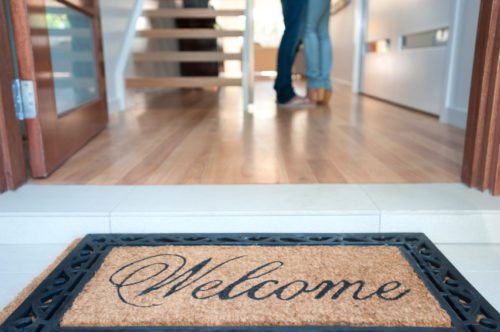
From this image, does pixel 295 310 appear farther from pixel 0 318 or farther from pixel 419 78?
pixel 419 78

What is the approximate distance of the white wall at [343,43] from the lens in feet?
14.8

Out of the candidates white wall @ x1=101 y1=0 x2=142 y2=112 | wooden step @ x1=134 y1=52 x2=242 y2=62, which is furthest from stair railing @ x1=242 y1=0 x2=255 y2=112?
white wall @ x1=101 y1=0 x2=142 y2=112

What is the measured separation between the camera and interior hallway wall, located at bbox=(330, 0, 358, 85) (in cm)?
452

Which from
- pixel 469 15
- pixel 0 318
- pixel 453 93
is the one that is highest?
pixel 469 15

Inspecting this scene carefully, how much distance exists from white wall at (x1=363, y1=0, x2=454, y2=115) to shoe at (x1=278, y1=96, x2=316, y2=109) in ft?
1.97

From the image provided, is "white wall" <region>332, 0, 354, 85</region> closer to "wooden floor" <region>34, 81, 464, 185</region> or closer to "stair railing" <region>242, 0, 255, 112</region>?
"stair railing" <region>242, 0, 255, 112</region>

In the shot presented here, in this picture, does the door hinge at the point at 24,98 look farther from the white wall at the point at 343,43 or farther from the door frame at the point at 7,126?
the white wall at the point at 343,43

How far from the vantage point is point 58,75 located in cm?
133

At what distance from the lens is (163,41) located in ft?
12.7

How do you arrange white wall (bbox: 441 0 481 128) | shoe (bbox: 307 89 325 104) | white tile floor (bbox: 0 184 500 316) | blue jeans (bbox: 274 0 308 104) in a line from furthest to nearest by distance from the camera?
shoe (bbox: 307 89 325 104)
blue jeans (bbox: 274 0 308 104)
white wall (bbox: 441 0 481 128)
white tile floor (bbox: 0 184 500 316)

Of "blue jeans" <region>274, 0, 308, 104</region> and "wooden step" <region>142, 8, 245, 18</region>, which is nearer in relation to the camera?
"blue jeans" <region>274, 0, 308, 104</region>

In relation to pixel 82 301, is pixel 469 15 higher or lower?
higher

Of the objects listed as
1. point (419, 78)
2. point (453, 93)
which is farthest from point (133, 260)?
point (419, 78)

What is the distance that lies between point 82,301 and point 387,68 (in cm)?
283
